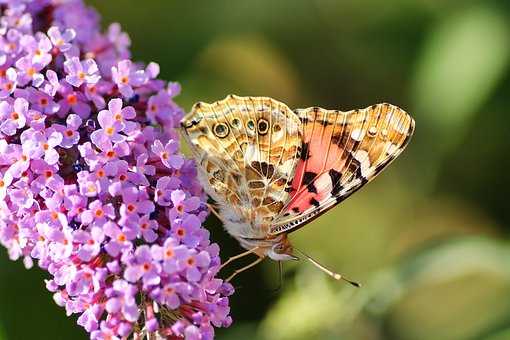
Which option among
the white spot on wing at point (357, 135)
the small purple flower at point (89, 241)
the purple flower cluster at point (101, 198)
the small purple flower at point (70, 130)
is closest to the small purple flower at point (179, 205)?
the purple flower cluster at point (101, 198)

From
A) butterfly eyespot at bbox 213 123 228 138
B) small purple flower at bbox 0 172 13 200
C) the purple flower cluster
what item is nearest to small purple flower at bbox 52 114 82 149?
the purple flower cluster

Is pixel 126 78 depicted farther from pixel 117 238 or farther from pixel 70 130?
pixel 117 238

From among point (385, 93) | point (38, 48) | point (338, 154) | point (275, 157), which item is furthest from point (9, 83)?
point (385, 93)

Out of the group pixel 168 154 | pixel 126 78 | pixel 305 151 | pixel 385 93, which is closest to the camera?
pixel 168 154

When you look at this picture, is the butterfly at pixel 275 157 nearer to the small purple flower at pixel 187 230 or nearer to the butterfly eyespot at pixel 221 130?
the butterfly eyespot at pixel 221 130

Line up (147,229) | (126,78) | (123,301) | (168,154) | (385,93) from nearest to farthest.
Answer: (123,301) < (147,229) < (168,154) < (126,78) < (385,93)

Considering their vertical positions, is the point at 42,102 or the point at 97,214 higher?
the point at 42,102

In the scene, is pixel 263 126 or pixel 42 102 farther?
pixel 263 126
